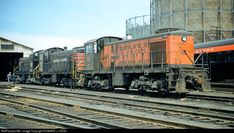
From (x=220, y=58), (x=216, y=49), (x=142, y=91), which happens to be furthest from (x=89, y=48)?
(x=220, y=58)

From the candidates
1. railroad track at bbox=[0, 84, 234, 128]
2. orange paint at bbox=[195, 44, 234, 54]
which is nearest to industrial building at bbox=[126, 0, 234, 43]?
orange paint at bbox=[195, 44, 234, 54]

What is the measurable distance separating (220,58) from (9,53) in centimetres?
3645

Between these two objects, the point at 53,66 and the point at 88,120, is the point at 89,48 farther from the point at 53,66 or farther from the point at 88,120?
the point at 88,120

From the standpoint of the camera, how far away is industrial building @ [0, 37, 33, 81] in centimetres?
4591

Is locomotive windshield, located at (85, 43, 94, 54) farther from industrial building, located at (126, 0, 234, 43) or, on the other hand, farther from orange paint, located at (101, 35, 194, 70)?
industrial building, located at (126, 0, 234, 43)

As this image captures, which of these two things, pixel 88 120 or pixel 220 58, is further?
pixel 220 58

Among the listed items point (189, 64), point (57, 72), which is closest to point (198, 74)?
point (189, 64)

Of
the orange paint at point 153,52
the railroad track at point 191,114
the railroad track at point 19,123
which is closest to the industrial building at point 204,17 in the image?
the orange paint at point 153,52

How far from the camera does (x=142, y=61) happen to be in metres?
18.8

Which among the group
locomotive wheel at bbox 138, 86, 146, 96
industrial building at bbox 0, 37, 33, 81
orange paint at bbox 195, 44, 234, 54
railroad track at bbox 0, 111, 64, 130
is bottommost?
railroad track at bbox 0, 111, 64, 130

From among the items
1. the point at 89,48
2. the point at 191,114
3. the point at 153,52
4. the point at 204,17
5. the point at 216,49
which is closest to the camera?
the point at 191,114

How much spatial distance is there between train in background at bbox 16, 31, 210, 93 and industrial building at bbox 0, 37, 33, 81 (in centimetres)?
2157

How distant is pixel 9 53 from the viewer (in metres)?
48.6

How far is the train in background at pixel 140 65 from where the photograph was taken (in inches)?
654
